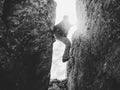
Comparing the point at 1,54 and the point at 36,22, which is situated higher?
the point at 36,22

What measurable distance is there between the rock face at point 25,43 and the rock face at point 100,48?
8.67 ft

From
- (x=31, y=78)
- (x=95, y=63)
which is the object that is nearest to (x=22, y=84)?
(x=31, y=78)

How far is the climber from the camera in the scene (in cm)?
1250

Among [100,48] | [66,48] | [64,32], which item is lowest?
[66,48]

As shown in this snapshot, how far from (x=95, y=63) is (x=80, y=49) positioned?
2684 mm

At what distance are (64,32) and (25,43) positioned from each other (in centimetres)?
334

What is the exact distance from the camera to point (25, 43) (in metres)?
11.0

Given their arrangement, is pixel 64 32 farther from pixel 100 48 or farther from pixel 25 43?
pixel 100 48

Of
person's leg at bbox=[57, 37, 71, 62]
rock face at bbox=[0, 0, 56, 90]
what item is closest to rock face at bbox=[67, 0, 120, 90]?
person's leg at bbox=[57, 37, 71, 62]


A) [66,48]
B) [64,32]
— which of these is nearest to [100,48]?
[66,48]

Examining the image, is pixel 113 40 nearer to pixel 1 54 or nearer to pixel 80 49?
pixel 80 49

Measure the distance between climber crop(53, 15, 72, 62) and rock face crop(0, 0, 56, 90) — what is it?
2.03ft

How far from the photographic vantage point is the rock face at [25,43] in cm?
1039

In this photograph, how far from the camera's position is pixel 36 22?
37.3ft
